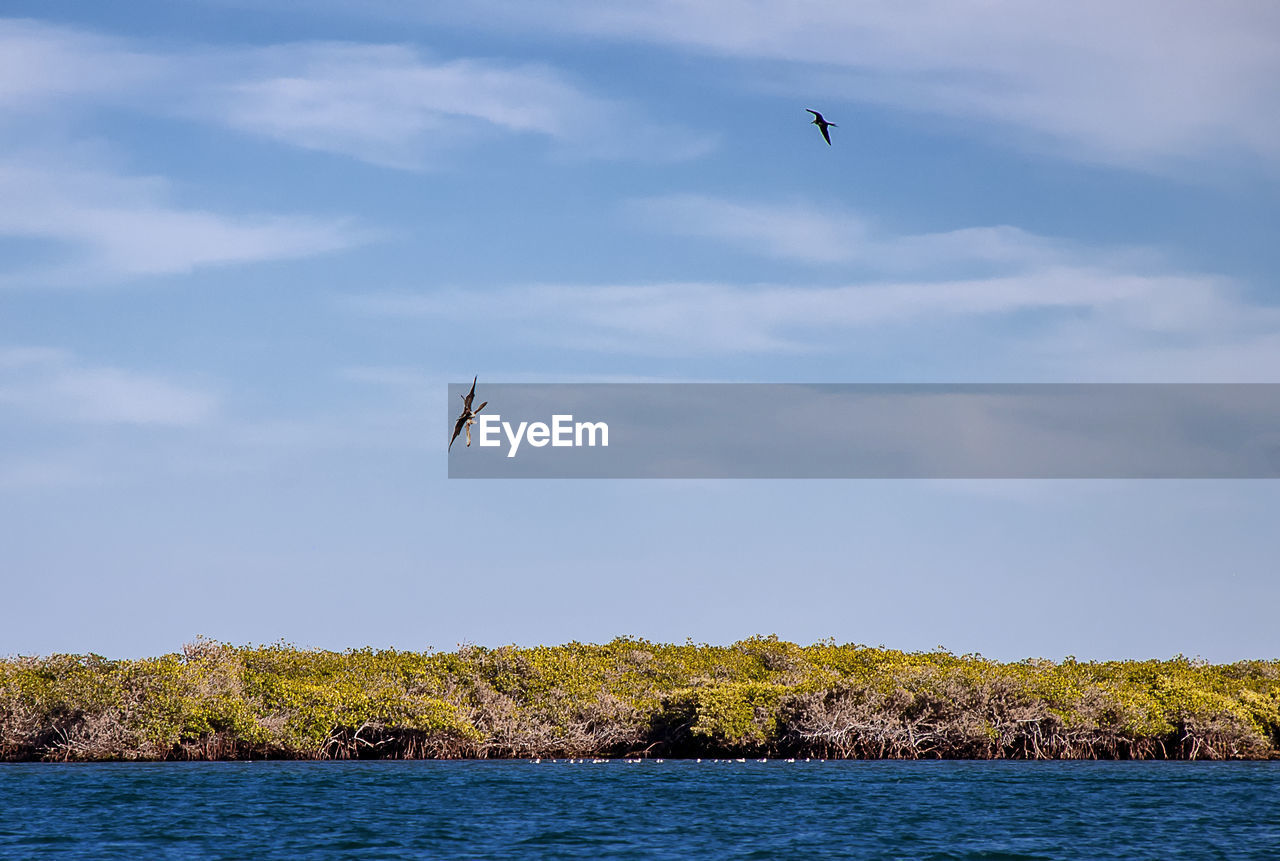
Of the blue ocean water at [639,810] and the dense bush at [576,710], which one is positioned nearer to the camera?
the blue ocean water at [639,810]

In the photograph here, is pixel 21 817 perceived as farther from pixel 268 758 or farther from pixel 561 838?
pixel 268 758

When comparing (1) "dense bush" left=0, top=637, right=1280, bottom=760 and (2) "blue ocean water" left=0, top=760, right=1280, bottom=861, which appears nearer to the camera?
(2) "blue ocean water" left=0, top=760, right=1280, bottom=861

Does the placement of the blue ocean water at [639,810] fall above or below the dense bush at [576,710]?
below

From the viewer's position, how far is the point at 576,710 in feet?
245

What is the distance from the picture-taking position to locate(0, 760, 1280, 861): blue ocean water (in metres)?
43.4

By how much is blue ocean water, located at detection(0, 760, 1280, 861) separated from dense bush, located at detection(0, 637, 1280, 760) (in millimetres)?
1987

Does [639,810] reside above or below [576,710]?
below

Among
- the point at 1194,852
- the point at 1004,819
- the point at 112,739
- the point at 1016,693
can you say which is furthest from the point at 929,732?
the point at 112,739

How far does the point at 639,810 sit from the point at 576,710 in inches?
888

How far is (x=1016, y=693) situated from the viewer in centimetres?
7056

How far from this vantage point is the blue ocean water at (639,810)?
43406mm

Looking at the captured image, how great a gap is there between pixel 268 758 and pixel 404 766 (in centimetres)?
839

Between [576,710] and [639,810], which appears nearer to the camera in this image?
[639,810]

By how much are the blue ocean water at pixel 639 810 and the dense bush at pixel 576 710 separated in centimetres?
199
